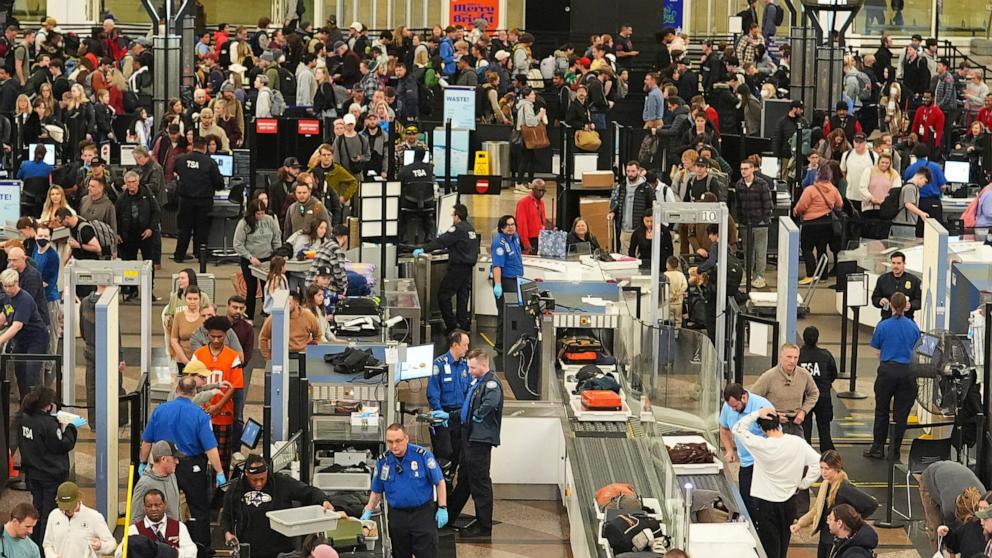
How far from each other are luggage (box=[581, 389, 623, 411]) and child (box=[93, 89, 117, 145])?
11442mm

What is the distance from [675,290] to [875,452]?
3078 millimetres

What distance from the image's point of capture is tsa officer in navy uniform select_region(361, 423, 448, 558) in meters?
12.6

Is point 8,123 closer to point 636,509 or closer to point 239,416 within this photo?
point 239,416

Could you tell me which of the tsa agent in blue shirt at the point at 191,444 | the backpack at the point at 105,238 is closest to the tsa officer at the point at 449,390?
the tsa agent in blue shirt at the point at 191,444

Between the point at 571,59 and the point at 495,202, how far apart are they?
22.4ft

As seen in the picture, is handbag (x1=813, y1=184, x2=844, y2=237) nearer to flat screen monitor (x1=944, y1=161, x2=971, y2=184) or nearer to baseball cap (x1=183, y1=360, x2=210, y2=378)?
flat screen monitor (x1=944, y1=161, x2=971, y2=184)

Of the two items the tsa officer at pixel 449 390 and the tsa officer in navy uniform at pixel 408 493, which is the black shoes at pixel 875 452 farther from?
the tsa officer in navy uniform at pixel 408 493

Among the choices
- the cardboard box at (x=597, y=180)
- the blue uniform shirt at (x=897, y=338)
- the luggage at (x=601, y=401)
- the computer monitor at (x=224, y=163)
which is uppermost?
the computer monitor at (x=224, y=163)

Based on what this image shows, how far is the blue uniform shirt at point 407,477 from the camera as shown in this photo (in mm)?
12562

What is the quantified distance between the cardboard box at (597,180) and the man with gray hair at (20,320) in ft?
31.9

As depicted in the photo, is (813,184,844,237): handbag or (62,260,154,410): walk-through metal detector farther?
(813,184,844,237): handbag

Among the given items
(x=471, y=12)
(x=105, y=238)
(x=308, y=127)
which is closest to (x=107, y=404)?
(x=105, y=238)

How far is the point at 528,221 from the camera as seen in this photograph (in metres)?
20.7

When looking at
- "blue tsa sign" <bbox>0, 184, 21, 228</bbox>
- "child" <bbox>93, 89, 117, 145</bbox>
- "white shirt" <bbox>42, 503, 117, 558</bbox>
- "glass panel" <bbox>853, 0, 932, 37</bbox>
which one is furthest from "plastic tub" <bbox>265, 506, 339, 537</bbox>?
"glass panel" <bbox>853, 0, 932, 37</bbox>
